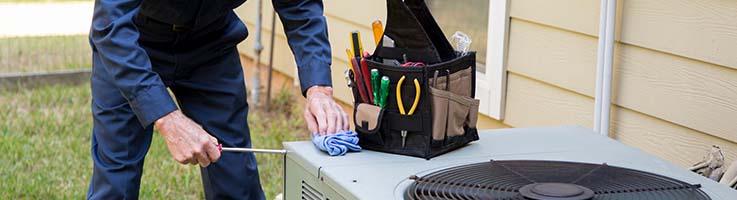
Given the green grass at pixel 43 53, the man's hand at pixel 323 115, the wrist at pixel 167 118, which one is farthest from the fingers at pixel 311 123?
the green grass at pixel 43 53

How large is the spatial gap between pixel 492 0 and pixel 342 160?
187 centimetres

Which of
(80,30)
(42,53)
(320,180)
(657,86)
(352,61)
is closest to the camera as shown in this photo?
(320,180)

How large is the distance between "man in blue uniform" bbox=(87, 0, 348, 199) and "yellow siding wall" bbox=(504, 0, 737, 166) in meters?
1.01

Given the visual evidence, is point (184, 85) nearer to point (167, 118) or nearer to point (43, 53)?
point (167, 118)

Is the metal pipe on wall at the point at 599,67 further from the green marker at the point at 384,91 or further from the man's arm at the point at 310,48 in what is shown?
the green marker at the point at 384,91

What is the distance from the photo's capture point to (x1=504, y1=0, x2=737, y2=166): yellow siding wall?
315 centimetres

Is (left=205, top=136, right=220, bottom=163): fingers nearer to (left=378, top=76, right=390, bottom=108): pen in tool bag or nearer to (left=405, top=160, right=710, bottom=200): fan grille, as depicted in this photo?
(left=378, top=76, right=390, bottom=108): pen in tool bag

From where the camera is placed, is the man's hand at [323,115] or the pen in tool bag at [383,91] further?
the man's hand at [323,115]

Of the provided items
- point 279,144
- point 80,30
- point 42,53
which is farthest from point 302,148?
point 80,30

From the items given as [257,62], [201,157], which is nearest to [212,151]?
[201,157]

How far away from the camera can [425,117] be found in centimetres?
255

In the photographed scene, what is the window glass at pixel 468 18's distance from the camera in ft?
14.5

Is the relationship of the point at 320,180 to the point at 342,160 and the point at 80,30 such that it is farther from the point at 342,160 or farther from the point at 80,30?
the point at 80,30

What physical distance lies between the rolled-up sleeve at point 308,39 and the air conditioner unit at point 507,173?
0.35 m
